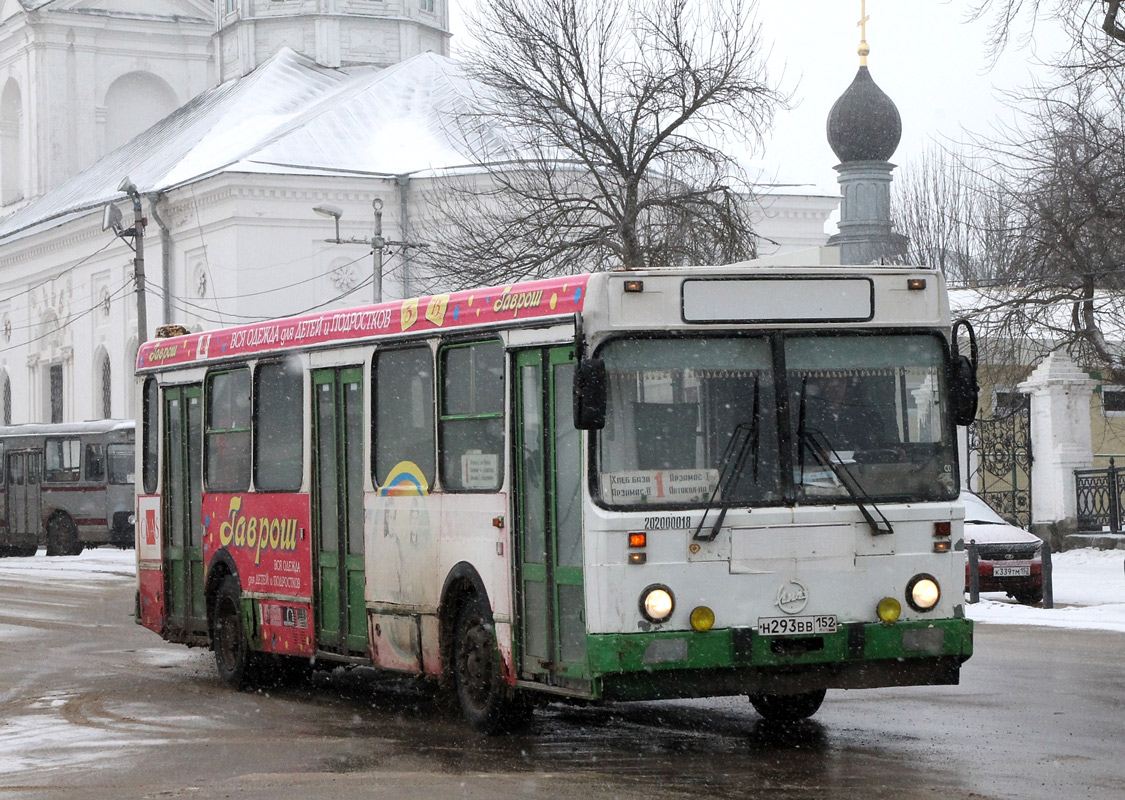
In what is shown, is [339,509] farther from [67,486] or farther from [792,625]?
[67,486]

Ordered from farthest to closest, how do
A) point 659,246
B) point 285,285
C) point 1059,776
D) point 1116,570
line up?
1. point 285,285
2. point 659,246
3. point 1116,570
4. point 1059,776

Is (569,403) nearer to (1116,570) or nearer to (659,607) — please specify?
(659,607)

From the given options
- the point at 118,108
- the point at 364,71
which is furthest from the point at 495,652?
the point at 118,108

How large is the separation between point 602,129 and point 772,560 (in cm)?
2130

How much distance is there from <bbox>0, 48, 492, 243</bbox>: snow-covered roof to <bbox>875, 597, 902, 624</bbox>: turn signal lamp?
40.3 metres

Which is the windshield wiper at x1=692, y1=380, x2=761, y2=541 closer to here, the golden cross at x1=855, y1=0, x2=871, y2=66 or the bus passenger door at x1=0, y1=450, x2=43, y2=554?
the bus passenger door at x1=0, y1=450, x2=43, y2=554

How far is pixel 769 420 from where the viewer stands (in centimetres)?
1007

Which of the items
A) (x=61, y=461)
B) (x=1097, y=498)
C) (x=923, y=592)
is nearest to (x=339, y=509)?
(x=923, y=592)

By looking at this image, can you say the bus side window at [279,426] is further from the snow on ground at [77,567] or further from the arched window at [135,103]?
the arched window at [135,103]

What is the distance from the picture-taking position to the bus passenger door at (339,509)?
41.4 feet

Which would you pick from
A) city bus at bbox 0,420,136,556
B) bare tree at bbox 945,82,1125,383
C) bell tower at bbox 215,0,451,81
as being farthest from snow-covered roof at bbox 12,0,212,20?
bare tree at bbox 945,82,1125,383

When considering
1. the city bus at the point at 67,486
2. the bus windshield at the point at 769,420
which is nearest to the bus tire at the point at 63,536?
the city bus at the point at 67,486

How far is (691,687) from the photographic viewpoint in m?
9.86

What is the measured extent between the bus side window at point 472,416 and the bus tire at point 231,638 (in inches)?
132
